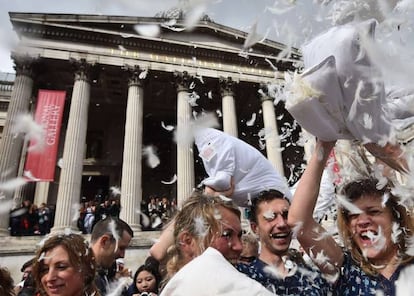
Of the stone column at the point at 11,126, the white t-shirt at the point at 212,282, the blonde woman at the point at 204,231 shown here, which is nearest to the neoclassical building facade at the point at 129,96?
the stone column at the point at 11,126

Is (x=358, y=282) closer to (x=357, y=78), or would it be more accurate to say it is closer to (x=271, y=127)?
(x=357, y=78)

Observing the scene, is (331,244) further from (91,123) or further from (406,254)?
(91,123)

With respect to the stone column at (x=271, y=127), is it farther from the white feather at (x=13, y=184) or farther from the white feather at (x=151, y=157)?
the white feather at (x=13, y=184)

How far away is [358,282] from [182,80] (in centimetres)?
1971

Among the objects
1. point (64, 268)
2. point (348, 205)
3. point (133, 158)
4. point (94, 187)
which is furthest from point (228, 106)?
point (348, 205)

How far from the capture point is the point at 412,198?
2137 millimetres

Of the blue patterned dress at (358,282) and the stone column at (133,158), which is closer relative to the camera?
the blue patterned dress at (358,282)

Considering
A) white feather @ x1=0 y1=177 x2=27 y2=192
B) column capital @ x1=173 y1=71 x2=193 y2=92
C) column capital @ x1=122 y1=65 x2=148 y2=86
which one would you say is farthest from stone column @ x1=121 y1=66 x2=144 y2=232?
white feather @ x1=0 y1=177 x2=27 y2=192

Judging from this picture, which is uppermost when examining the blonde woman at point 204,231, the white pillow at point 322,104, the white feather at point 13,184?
the white feather at point 13,184

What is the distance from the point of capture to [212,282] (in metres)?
1.18

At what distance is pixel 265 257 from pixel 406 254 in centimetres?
91

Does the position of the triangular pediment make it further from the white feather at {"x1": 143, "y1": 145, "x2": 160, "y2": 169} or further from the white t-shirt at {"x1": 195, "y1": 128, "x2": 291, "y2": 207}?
the white t-shirt at {"x1": 195, "y1": 128, "x2": 291, "y2": 207}

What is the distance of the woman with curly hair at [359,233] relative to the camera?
2029mm

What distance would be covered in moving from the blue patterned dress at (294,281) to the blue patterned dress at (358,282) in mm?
104
